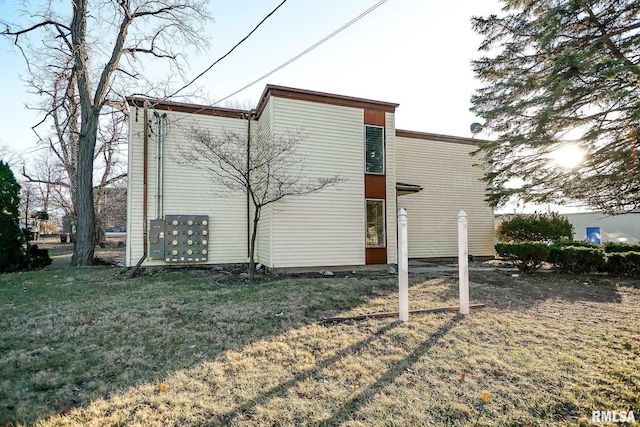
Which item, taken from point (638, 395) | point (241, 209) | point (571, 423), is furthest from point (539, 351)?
point (241, 209)

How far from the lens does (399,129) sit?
13758 millimetres

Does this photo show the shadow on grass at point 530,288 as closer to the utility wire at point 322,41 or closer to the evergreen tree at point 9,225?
the utility wire at point 322,41

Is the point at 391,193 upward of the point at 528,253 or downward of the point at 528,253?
upward

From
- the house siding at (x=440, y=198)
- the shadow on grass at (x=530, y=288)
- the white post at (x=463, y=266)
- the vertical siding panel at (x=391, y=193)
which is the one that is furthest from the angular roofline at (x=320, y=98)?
the white post at (x=463, y=266)

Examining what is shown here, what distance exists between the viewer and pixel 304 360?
3672mm

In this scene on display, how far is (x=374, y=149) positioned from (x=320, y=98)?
238 centimetres

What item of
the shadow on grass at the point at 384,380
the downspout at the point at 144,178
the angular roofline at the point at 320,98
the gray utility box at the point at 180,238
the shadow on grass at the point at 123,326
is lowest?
the shadow on grass at the point at 384,380

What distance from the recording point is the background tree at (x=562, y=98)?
851 cm

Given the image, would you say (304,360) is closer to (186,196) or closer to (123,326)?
(123,326)

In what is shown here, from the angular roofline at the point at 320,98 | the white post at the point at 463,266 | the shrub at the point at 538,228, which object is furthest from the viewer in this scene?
the shrub at the point at 538,228

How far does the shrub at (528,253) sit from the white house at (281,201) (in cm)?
377
